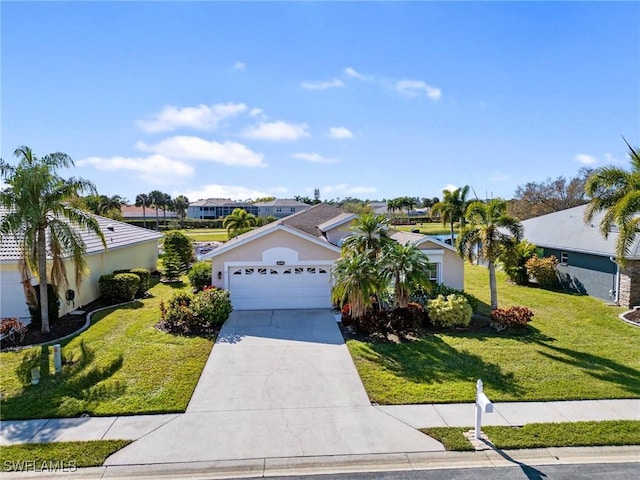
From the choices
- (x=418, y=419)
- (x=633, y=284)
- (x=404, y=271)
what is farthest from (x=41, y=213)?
(x=633, y=284)

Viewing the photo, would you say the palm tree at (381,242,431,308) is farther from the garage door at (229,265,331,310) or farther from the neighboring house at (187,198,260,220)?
the neighboring house at (187,198,260,220)

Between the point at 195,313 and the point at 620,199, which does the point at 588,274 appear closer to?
the point at 620,199

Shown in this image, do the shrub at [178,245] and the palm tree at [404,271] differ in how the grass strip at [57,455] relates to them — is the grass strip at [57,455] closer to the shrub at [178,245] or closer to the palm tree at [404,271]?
the palm tree at [404,271]

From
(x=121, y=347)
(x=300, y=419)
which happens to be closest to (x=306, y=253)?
(x=121, y=347)

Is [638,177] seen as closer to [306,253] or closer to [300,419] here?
[306,253]

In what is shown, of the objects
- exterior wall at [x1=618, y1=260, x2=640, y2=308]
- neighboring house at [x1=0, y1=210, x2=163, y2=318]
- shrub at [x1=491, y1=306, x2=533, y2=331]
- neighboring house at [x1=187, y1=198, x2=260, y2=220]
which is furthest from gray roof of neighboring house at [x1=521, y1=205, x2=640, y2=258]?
neighboring house at [x1=187, y1=198, x2=260, y2=220]

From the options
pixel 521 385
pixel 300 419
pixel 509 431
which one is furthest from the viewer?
pixel 521 385

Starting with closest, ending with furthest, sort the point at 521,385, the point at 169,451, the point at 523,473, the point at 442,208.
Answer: the point at 523,473 → the point at 169,451 → the point at 521,385 → the point at 442,208
